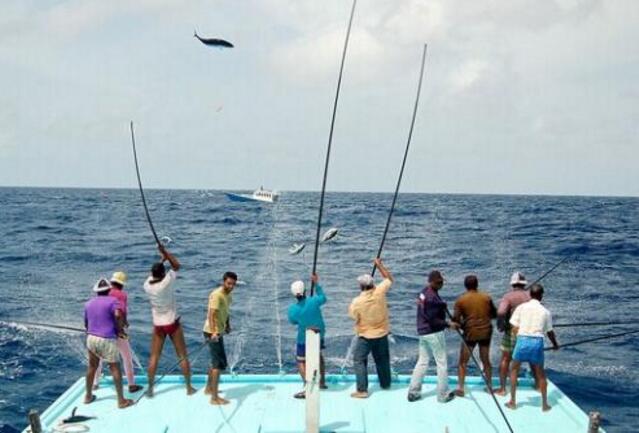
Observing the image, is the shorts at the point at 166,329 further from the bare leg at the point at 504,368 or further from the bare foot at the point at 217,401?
the bare leg at the point at 504,368

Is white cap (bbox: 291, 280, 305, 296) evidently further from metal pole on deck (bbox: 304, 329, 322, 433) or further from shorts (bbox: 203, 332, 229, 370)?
metal pole on deck (bbox: 304, 329, 322, 433)

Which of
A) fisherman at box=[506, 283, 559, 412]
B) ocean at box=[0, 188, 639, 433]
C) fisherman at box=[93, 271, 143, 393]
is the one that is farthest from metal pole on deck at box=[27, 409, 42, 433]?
fisherman at box=[506, 283, 559, 412]

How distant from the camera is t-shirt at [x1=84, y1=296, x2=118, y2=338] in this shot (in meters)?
8.48

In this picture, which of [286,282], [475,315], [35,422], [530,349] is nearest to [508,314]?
[475,315]

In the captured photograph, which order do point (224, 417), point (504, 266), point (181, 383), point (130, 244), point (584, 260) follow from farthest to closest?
point (130, 244) → point (584, 260) → point (504, 266) → point (181, 383) → point (224, 417)

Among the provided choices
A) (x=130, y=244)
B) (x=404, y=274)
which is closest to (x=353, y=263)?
(x=404, y=274)

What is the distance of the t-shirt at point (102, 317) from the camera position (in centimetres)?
848

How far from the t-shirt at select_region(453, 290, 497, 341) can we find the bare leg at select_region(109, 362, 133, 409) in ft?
14.0

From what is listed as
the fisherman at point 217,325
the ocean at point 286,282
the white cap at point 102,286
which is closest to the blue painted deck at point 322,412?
the fisherman at point 217,325

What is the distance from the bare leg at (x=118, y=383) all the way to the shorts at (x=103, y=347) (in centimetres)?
8

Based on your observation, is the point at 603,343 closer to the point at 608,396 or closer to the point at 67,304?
the point at 608,396

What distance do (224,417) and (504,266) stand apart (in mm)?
21982

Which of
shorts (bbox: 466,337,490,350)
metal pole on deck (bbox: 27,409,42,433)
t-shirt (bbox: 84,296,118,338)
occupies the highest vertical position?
t-shirt (bbox: 84,296,118,338)

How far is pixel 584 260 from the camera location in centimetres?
3141
